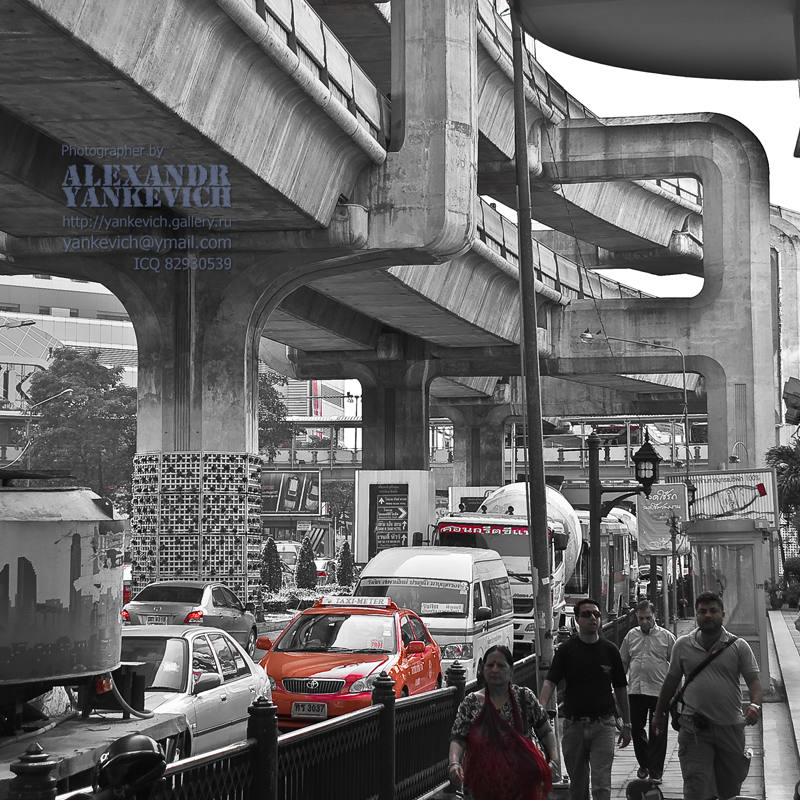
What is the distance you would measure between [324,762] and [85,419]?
52538 millimetres

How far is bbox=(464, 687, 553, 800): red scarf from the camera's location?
24.4ft

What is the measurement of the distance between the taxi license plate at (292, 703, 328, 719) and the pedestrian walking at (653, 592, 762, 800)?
21.3 ft

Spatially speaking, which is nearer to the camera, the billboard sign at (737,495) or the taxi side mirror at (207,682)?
the taxi side mirror at (207,682)

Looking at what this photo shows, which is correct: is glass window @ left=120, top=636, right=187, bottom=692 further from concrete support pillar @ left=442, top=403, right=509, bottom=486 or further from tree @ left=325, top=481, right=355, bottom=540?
tree @ left=325, top=481, right=355, bottom=540

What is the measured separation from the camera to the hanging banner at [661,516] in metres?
28.9

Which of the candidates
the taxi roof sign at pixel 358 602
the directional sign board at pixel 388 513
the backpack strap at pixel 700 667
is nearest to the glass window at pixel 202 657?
the taxi roof sign at pixel 358 602

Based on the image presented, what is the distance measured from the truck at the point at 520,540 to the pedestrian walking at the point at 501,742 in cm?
2080

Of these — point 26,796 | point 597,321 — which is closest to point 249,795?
point 26,796

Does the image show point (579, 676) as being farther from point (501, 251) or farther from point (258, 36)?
point (501, 251)

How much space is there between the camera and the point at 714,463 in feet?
145

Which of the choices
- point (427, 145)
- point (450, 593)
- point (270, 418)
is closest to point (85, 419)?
point (270, 418)

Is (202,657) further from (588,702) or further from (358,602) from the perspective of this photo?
(358,602)

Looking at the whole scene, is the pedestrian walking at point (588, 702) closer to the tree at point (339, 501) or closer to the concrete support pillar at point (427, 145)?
the concrete support pillar at point (427, 145)

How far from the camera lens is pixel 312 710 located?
15.6 m
